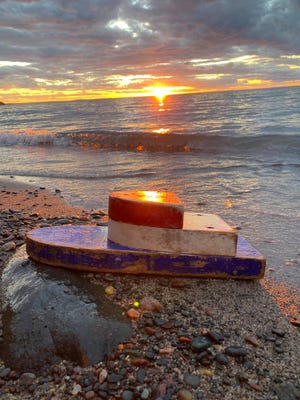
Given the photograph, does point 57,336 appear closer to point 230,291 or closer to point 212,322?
point 212,322

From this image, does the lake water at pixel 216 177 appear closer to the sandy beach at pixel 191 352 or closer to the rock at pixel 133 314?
the sandy beach at pixel 191 352

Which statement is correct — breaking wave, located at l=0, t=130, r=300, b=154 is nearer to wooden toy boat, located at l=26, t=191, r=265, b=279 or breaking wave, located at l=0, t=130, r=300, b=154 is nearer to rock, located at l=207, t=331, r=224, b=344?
wooden toy boat, located at l=26, t=191, r=265, b=279

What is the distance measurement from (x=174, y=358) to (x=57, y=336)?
0.70m

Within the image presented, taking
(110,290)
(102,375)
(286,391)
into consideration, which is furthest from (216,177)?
(102,375)

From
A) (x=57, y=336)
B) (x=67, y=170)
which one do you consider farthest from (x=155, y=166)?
Result: (x=57, y=336)

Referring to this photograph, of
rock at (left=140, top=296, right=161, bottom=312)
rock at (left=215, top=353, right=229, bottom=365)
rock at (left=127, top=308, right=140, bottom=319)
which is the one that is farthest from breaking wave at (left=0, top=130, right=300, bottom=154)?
rock at (left=215, top=353, right=229, bottom=365)

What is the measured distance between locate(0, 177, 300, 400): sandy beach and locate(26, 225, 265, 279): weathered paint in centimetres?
7

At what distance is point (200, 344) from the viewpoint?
84.6 inches

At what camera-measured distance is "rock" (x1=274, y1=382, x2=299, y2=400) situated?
187 cm

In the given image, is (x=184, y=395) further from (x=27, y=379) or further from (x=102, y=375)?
(x=27, y=379)

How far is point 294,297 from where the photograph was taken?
2.97 m

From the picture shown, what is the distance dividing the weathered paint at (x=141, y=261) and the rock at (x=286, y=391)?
0.95 m

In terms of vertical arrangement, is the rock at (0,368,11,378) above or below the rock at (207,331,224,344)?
below

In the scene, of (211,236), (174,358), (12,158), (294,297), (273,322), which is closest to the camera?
(174,358)
